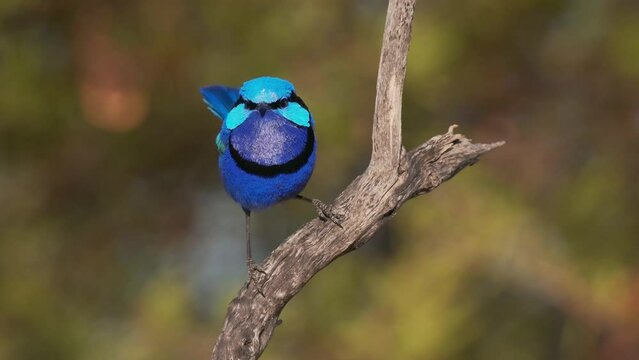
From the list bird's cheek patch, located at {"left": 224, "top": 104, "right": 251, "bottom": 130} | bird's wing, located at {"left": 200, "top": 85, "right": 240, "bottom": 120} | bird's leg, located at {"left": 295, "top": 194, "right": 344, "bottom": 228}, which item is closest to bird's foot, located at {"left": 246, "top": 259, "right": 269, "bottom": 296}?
bird's leg, located at {"left": 295, "top": 194, "right": 344, "bottom": 228}

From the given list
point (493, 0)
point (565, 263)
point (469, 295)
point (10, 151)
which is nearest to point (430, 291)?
point (469, 295)

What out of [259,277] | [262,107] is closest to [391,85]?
[262,107]

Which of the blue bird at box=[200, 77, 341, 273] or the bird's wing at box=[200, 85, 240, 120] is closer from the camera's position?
the blue bird at box=[200, 77, 341, 273]

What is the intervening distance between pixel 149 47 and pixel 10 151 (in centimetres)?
103

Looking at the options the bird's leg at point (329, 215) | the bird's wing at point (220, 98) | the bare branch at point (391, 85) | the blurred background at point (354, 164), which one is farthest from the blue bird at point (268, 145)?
the blurred background at point (354, 164)

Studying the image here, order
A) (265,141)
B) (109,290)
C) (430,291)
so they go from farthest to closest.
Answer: (109,290) < (430,291) < (265,141)

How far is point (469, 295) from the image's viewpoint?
5633 millimetres

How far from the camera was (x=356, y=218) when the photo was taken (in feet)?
11.8

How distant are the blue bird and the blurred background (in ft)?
6.48

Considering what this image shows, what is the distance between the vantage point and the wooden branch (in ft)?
11.6

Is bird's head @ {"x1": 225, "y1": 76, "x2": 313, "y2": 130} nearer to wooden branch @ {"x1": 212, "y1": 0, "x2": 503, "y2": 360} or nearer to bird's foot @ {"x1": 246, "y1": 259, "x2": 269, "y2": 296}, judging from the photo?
wooden branch @ {"x1": 212, "y1": 0, "x2": 503, "y2": 360}

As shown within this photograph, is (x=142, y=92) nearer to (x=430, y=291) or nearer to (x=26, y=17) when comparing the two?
(x=26, y=17)

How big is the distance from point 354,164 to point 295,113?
2.77 m

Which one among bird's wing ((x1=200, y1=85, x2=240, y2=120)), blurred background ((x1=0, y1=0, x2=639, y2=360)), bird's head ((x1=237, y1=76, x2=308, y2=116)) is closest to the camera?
bird's head ((x1=237, y1=76, x2=308, y2=116))
